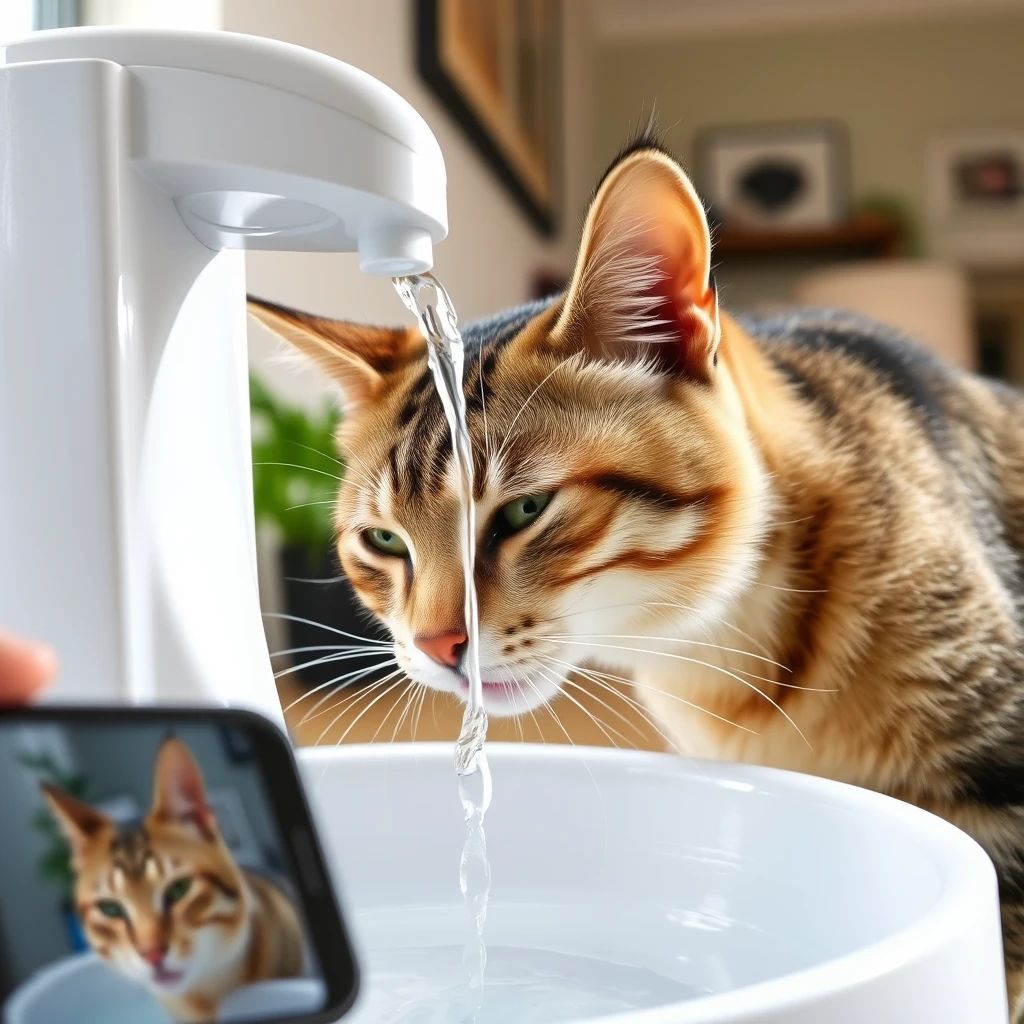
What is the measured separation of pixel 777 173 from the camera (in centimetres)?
356

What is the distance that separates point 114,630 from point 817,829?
10.5 inches

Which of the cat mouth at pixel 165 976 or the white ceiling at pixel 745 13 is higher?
the white ceiling at pixel 745 13

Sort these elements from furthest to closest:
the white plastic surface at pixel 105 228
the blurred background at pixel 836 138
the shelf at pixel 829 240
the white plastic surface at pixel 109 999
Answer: the shelf at pixel 829 240, the blurred background at pixel 836 138, the white plastic surface at pixel 105 228, the white plastic surface at pixel 109 999

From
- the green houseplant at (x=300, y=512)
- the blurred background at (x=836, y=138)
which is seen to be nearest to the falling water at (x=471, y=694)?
the green houseplant at (x=300, y=512)

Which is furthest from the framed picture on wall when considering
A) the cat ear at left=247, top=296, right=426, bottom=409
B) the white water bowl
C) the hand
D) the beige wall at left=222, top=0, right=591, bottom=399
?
the hand

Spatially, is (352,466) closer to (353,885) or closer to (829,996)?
(353,885)

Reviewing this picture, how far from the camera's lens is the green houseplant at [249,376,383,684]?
43.0 inches

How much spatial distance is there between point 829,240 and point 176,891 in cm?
344

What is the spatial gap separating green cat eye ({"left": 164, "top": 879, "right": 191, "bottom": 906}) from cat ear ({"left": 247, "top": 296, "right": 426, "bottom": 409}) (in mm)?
415

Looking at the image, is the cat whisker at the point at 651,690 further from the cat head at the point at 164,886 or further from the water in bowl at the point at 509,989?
the cat head at the point at 164,886

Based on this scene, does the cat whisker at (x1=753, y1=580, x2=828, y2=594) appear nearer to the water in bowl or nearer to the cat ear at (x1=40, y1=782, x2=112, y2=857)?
the water in bowl

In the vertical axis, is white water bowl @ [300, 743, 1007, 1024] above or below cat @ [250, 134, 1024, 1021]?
below

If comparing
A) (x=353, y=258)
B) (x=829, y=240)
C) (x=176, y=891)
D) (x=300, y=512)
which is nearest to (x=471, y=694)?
(x=176, y=891)

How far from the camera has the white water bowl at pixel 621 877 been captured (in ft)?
1.29
